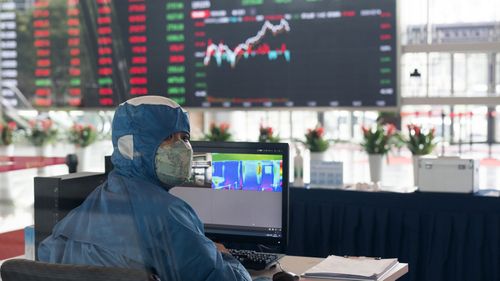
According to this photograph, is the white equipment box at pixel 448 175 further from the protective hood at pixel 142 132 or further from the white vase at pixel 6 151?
the white vase at pixel 6 151

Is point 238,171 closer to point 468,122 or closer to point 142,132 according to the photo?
point 142,132

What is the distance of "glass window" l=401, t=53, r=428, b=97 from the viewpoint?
4605 mm

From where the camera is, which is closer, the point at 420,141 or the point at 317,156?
the point at 420,141

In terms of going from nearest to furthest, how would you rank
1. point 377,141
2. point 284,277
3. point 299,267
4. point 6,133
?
point 284,277 < point 299,267 < point 377,141 < point 6,133

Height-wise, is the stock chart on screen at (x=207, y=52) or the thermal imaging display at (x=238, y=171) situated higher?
the stock chart on screen at (x=207, y=52)

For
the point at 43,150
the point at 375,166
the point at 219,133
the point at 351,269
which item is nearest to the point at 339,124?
the point at 375,166

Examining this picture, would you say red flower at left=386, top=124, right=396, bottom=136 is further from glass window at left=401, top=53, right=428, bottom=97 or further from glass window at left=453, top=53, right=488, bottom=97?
glass window at left=453, top=53, right=488, bottom=97

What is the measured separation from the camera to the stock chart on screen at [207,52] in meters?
4.64

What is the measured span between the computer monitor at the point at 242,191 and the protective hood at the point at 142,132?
76 cm

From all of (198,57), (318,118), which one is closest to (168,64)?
(198,57)

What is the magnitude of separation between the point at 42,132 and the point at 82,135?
10.6 inches

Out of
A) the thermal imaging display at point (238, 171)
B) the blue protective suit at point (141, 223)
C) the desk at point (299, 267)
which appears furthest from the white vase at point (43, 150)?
the blue protective suit at point (141, 223)

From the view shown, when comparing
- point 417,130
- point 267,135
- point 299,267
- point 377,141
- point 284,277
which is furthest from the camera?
point 267,135

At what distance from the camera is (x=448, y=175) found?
3791mm
